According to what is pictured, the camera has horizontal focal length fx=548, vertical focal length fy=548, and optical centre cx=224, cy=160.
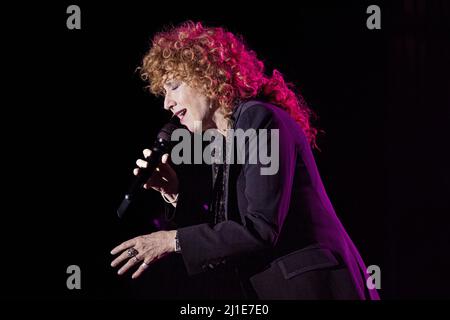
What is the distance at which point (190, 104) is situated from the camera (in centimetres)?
202

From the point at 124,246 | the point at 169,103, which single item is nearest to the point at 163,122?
the point at 169,103

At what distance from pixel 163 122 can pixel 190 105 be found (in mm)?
872

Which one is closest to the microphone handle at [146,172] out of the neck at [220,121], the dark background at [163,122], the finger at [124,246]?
the finger at [124,246]

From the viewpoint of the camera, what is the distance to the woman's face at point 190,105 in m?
2.02

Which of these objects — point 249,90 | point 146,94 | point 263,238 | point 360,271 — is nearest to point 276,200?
point 263,238

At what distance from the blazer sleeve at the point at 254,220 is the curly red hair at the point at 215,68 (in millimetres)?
283

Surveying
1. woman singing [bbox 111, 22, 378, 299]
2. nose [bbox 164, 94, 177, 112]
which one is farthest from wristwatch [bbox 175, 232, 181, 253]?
nose [bbox 164, 94, 177, 112]

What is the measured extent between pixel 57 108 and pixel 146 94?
0.45 metres

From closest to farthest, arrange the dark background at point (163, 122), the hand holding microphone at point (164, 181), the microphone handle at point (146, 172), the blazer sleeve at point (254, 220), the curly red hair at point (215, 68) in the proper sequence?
the blazer sleeve at point (254, 220) < the microphone handle at point (146, 172) < the curly red hair at point (215, 68) < the hand holding microphone at point (164, 181) < the dark background at point (163, 122)

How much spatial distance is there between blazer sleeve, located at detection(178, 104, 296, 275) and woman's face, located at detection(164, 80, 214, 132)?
0.30m

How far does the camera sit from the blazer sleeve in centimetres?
165

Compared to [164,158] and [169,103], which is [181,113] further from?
[164,158]

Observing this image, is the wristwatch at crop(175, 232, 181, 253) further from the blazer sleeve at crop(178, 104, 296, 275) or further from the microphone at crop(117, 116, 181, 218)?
the microphone at crop(117, 116, 181, 218)

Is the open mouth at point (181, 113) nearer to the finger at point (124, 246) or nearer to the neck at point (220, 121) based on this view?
the neck at point (220, 121)
